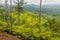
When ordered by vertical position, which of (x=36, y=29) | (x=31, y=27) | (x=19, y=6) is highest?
(x=19, y=6)

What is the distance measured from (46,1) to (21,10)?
21.3m

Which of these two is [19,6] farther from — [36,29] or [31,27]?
[36,29]

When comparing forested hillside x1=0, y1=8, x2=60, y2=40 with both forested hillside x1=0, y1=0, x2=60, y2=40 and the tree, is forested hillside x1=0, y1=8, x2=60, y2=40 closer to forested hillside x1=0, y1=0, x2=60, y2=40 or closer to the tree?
forested hillside x1=0, y1=0, x2=60, y2=40

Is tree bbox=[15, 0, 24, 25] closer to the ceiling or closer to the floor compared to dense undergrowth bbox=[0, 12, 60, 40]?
closer to the ceiling

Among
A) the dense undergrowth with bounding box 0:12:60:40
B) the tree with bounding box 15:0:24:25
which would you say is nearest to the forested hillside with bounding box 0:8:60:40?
the dense undergrowth with bounding box 0:12:60:40

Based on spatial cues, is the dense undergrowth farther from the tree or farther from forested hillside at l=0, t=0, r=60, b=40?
the tree

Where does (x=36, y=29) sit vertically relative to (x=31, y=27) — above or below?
below

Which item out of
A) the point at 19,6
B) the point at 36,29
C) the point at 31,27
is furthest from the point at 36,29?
the point at 19,6

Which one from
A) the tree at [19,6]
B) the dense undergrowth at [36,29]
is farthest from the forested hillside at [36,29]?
the tree at [19,6]

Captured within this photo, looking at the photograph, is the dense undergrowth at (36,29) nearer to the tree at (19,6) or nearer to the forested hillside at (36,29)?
the forested hillside at (36,29)

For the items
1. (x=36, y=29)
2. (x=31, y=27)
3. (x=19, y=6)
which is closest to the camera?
(x=36, y=29)

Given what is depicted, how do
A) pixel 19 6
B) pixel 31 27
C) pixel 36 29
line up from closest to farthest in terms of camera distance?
pixel 36 29
pixel 31 27
pixel 19 6

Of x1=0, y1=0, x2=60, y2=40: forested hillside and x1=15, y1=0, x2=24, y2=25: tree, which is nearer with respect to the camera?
x1=0, y1=0, x2=60, y2=40: forested hillside

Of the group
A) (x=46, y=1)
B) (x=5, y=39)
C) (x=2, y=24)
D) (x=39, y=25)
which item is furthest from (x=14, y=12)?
(x=46, y=1)
